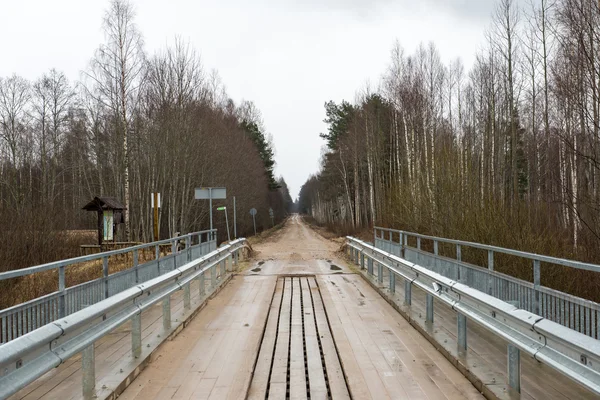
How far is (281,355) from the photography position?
584cm

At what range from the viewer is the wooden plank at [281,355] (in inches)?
188

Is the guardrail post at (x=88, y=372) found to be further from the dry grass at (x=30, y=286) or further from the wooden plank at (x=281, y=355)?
the dry grass at (x=30, y=286)

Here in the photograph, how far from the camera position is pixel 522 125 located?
1614 inches

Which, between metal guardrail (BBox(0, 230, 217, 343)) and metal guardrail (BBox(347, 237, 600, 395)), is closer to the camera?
metal guardrail (BBox(347, 237, 600, 395))

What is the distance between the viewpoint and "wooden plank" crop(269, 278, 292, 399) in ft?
15.7

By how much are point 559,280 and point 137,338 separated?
656cm

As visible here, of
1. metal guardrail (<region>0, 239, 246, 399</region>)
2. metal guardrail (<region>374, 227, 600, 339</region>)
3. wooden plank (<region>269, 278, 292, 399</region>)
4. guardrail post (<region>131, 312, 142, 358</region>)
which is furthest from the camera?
guardrail post (<region>131, 312, 142, 358</region>)

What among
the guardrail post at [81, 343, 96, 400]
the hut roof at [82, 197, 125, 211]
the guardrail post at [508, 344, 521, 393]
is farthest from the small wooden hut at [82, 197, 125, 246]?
the guardrail post at [508, 344, 521, 393]

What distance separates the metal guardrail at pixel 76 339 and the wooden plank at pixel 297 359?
175 centimetres

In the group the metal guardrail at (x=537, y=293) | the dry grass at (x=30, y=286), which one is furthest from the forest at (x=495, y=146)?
the dry grass at (x=30, y=286)

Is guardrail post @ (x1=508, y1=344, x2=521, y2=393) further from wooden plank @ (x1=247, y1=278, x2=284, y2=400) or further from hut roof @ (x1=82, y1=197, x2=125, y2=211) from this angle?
hut roof @ (x1=82, y1=197, x2=125, y2=211)

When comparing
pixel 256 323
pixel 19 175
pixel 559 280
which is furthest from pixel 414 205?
pixel 19 175

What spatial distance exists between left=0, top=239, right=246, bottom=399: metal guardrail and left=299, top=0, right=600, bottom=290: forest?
6.78 m

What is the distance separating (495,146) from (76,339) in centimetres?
2885
